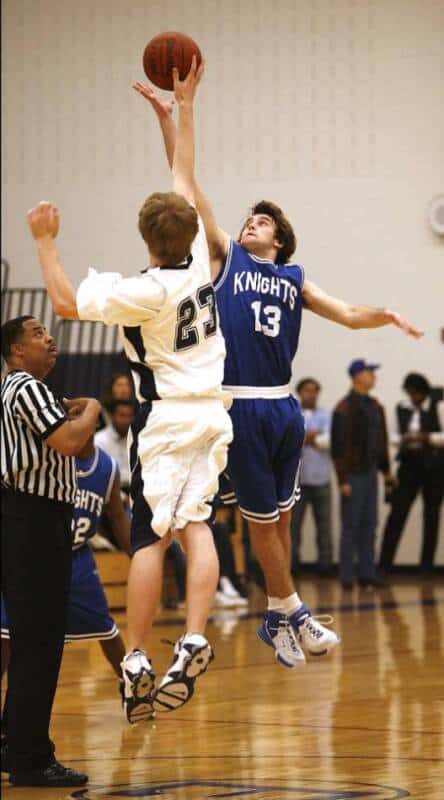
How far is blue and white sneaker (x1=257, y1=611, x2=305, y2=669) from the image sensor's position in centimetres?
579

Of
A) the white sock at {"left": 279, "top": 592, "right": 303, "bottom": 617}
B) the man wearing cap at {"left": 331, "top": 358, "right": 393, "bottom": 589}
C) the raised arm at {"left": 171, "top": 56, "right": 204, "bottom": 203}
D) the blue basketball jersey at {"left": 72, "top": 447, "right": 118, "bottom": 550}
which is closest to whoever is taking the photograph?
the raised arm at {"left": 171, "top": 56, "right": 204, "bottom": 203}

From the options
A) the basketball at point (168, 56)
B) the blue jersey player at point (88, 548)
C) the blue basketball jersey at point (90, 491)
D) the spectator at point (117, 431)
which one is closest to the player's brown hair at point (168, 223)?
the basketball at point (168, 56)

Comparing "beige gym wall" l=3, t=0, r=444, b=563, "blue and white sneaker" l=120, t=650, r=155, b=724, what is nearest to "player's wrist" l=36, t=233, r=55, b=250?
"blue and white sneaker" l=120, t=650, r=155, b=724

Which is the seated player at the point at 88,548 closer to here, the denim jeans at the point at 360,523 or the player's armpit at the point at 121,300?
the player's armpit at the point at 121,300

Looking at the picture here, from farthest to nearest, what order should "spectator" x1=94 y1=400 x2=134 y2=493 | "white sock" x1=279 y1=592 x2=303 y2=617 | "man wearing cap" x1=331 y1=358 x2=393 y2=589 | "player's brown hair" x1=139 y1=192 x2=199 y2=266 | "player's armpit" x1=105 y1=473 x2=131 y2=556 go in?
"man wearing cap" x1=331 y1=358 x2=393 y2=589
"spectator" x1=94 y1=400 x2=134 y2=493
"player's armpit" x1=105 y1=473 x2=131 y2=556
"white sock" x1=279 y1=592 x2=303 y2=617
"player's brown hair" x1=139 y1=192 x2=199 y2=266

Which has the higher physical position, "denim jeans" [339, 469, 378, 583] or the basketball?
the basketball

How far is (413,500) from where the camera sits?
13648 millimetres

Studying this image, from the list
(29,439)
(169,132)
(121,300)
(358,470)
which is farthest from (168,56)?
(358,470)

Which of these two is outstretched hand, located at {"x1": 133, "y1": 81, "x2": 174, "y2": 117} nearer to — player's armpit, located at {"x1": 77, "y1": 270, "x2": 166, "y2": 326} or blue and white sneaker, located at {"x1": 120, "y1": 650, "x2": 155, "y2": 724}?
player's armpit, located at {"x1": 77, "y1": 270, "x2": 166, "y2": 326}

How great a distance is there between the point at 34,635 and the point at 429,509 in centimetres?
885

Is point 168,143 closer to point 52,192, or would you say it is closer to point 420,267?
point 52,192

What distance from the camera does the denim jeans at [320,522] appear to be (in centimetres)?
1345

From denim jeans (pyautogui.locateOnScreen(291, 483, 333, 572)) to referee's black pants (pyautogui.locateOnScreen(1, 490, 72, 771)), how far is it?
837 centimetres

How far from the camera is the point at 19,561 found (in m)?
5.05
